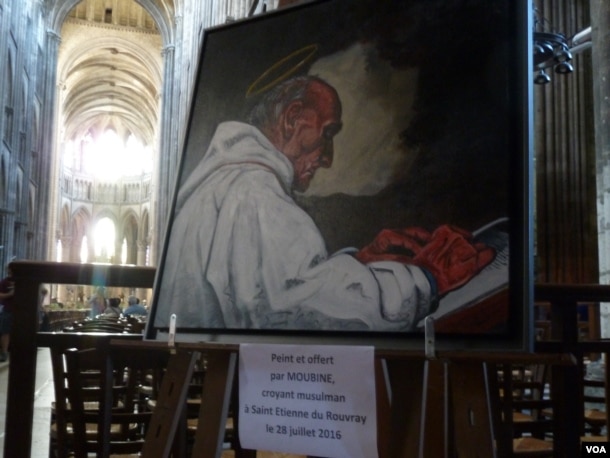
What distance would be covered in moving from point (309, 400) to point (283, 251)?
406 mm

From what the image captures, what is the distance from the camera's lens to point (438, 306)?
1.59 meters

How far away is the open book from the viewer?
1.54 metres

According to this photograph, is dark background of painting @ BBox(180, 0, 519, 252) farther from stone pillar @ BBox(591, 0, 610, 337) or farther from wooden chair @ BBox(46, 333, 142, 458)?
stone pillar @ BBox(591, 0, 610, 337)

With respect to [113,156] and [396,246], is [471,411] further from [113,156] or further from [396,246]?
[113,156]

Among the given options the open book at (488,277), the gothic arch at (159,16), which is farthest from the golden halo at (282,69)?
the gothic arch at (159,16)

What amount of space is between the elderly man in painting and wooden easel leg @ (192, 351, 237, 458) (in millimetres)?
111

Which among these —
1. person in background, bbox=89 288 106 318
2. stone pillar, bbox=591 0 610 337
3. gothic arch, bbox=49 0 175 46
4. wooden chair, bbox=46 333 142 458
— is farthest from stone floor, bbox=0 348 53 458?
gothic arch, bbox=49 0 175 46

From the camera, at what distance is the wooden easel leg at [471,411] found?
146 cm

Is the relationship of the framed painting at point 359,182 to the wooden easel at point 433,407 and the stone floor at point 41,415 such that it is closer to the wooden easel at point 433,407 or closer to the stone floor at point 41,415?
the wooden easel at point 433,407

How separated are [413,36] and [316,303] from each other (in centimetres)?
70

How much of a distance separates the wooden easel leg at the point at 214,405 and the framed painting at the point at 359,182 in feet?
0.30

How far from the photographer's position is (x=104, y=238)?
157ft

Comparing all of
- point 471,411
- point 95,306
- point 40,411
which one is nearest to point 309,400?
point 471,411

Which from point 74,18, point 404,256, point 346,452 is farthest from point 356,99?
point 74,18
